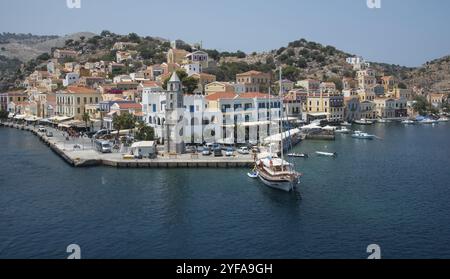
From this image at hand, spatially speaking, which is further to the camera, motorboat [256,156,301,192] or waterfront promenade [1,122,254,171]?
waterfront promenade [1,122,254,171]

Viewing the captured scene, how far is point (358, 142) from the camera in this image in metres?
44.0

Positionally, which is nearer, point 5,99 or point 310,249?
point 310,249

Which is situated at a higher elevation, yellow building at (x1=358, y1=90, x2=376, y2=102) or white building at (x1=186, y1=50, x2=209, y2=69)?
white building at (x1=186, y1=50, x2=209, y2=69)

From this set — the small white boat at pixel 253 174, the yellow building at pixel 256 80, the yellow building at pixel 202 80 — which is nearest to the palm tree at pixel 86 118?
the yellow building at pixel 202 80

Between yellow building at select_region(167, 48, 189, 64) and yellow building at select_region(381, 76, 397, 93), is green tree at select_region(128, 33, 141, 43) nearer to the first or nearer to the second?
yellow building at select_region(167, 48, 189, 64)

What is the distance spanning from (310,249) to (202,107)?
25.4 m

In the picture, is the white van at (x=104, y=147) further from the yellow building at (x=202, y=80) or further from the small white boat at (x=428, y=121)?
the small white boat at (x=428, y=121)

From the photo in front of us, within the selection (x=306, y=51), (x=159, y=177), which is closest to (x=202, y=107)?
(x=159, y=177)

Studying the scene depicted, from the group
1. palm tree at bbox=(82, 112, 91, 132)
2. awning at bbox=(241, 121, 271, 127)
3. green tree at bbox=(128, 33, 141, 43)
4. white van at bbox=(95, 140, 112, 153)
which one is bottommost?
white van at bbox=(95, 140, 112, 153)

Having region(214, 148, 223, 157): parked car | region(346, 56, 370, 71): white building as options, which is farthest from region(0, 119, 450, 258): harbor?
region(346, 56, 370, 71): white building

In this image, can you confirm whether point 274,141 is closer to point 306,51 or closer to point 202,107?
point 202,107

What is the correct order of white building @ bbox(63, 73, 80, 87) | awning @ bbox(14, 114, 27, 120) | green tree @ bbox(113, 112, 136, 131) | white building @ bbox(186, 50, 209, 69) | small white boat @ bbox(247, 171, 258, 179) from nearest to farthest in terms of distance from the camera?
small white boat @ bbox(247, 171, 258, 179) < green tree @ bbox(113, 112, 136, 131) < awning @ bbox(14, 114, 27, 120) < white building @ bbox(186, 50, 209, 69) < white building @ bbox(63, 73, 80, 87)

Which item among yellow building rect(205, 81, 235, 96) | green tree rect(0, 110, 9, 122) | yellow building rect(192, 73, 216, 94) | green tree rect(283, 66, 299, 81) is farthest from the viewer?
green tree rect(283, 66, 299, 81)

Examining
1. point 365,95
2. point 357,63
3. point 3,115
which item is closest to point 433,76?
point 357,63
